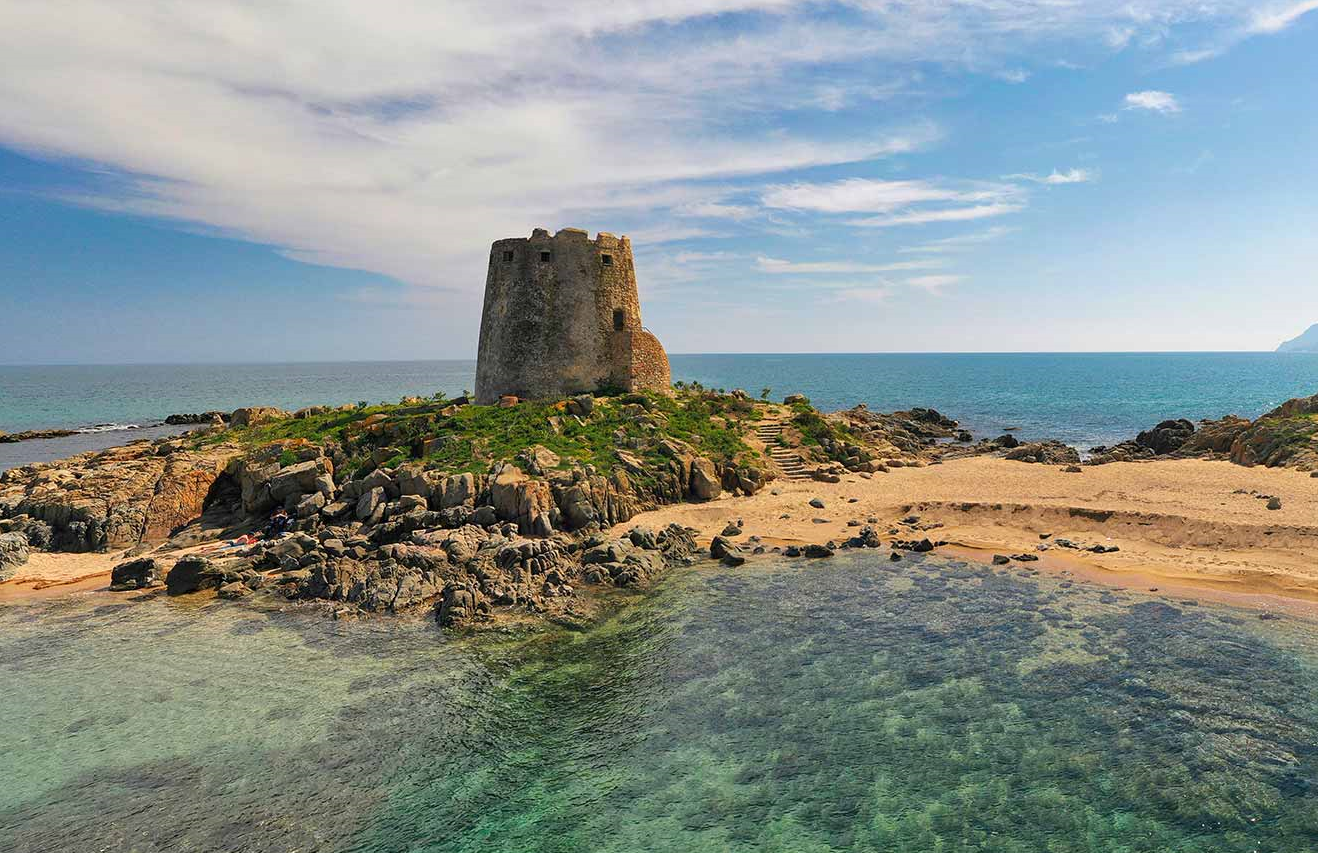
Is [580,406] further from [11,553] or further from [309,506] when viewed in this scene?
[11,553]

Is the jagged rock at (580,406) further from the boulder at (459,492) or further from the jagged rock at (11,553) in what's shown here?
the jagged rock at (11,553)

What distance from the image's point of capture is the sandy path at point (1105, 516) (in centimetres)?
2238

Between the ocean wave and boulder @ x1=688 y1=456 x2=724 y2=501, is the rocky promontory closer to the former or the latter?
boulder @ x1=688 y1=456 x2=724 y2=501

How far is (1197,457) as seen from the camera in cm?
4131

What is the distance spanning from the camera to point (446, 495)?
90.5 feet

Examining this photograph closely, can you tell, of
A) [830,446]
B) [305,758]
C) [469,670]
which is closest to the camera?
[305,758]

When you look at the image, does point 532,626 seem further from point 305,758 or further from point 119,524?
point 119,524

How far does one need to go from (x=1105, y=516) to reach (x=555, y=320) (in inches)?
1089

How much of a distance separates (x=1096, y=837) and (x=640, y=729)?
26.5 feet

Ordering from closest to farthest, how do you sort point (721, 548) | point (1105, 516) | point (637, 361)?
point (721, 548) → point (1105, 516) → point (637, 361)

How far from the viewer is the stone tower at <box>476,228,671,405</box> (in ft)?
125

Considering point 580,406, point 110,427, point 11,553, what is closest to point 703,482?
point 580,406

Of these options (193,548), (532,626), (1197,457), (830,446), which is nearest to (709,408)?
(830,446)

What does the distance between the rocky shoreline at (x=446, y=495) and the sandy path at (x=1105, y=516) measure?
1569mm
